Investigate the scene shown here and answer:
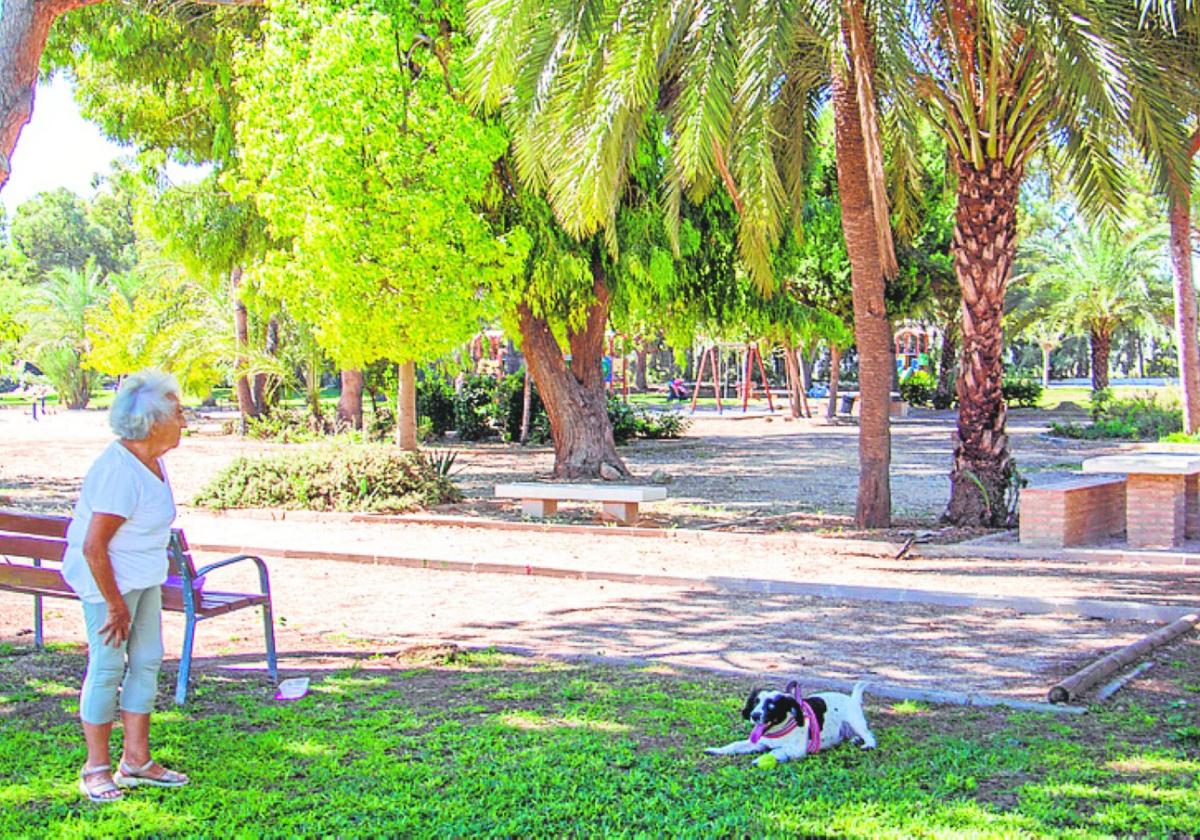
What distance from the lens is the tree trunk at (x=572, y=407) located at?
17094 mm

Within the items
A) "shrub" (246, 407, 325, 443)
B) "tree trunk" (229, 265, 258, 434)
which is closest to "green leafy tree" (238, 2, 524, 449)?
"shrub" (246, 407, 325, 443)

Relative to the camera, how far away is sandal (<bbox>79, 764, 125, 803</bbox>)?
4.55m

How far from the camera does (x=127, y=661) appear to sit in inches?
192

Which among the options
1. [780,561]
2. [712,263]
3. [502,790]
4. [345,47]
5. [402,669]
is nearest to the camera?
[502,790]

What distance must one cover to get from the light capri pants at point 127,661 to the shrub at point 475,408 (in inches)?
918

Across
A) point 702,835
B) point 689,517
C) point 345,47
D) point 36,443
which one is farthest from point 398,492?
point 36,443

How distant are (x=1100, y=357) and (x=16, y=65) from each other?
109 feet

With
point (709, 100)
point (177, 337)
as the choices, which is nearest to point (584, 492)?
point (709, 100)

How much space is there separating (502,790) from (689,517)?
9535mm

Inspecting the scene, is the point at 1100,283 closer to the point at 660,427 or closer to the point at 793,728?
the point at 660,427

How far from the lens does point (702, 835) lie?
4.14 metres

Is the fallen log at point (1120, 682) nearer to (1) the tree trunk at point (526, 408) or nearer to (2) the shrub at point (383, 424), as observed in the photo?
(2) the shrub at point (383, 424)

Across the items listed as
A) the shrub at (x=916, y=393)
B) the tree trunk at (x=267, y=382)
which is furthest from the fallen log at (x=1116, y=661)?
the shrub at (x=916, y=393)

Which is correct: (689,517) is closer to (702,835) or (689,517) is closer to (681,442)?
(702,835)
